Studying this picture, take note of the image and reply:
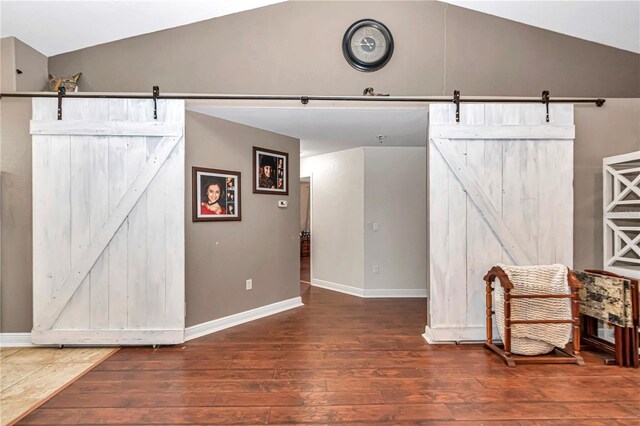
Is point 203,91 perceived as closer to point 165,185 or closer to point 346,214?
point 165,185

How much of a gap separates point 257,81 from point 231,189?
119cm

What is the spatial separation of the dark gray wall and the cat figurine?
91mm

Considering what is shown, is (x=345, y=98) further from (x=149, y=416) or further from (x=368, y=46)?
(x=149, y=416)

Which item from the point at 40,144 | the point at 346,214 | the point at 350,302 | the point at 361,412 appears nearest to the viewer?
the point at 361,412

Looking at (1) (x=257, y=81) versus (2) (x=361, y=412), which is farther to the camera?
(1) (x=257, y=81)

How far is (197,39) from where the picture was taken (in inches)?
127

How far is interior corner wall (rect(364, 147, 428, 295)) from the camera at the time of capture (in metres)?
4.88

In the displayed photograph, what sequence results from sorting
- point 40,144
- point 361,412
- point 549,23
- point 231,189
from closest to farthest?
point 361,412 < point 40,144 < point 549,23 < point 231,189

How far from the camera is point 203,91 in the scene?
10.6 feet

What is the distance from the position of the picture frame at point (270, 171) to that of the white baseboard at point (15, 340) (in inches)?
101

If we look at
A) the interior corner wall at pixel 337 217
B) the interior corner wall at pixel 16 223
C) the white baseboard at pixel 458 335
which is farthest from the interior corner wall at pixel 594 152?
the interior corner wall at pixel 16 223

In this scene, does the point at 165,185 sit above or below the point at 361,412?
above

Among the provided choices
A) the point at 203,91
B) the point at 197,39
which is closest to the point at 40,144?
the point at 203,91

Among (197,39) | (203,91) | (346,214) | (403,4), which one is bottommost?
(346,214)
